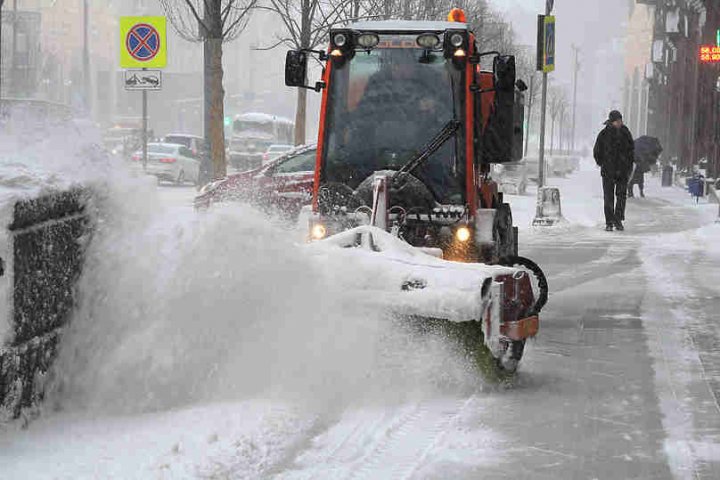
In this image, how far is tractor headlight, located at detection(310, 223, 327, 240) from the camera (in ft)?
30.5

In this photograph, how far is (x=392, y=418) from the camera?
625 centimetres

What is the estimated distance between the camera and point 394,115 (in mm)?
9406

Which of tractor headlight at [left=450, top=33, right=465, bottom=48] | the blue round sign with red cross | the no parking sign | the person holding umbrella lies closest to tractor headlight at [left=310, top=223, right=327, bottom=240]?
tractor headlight at [left=450, top=33, right=465, bottom=48]

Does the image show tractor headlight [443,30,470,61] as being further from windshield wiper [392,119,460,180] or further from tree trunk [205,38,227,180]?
tree trunk [205,38,227,180]

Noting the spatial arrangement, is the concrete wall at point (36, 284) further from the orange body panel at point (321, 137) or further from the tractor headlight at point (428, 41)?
the tractor headlight at point (428, 41)

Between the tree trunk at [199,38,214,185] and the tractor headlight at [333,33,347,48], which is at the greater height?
the tractor headlight at [333,33,347,48]

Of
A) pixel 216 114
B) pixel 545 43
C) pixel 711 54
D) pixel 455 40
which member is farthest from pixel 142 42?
pixel 711 54

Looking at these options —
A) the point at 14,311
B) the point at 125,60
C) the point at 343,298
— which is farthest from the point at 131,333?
the point at 125,60

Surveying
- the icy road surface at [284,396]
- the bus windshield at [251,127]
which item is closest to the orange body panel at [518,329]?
the icy road surface at [284,396]

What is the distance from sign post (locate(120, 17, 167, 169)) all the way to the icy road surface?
1084 cm

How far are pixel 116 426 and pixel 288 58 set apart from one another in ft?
14.0

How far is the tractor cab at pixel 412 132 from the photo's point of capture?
924cm

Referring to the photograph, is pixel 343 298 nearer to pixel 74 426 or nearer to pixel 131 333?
pixel 131 333

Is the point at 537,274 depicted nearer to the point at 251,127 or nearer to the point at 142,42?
the point at 142,42
